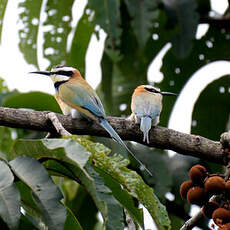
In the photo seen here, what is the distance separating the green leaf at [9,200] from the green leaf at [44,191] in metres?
0.03

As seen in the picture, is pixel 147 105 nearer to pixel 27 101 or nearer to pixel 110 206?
pixel 27 101

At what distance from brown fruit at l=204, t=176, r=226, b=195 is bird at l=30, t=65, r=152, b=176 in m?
0.91

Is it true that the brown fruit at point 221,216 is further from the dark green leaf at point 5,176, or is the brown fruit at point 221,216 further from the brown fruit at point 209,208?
the dark green leaf at point 5,176

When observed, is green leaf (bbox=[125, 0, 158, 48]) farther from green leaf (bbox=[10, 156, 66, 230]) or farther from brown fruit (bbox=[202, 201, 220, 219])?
green leaf (bbox=[10, 156, 66, 230])

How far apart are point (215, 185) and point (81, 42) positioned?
258cm

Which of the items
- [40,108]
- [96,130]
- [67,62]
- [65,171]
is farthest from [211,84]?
[65,171]

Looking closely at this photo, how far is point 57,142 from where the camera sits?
68.7 inches

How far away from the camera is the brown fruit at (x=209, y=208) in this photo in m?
1.89

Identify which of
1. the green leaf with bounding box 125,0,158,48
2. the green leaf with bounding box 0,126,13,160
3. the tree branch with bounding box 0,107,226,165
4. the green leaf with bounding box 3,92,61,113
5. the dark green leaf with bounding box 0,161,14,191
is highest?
the green leaf with bounding box 125,0,158,48

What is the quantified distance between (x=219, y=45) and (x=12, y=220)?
3.47m

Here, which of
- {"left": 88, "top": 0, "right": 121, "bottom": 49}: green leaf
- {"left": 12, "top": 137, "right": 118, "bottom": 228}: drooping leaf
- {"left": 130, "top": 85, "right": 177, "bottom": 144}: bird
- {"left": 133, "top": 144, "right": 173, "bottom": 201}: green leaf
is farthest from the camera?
{"left": 133, "top": 144, "right": 173, "bottom": 201}: green leaf

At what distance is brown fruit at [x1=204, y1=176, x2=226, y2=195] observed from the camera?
184cm

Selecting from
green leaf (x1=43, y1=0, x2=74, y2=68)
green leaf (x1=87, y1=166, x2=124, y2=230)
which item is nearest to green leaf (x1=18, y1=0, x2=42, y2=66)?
green leaf (x1=43, y1=0, x2=74, y2=68)

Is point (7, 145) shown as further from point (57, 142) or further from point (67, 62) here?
point (57, 142)
